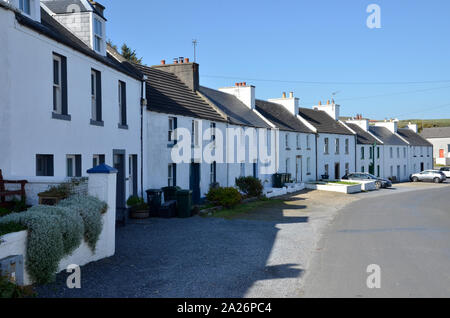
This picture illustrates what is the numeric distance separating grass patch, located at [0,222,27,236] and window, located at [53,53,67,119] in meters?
6.01

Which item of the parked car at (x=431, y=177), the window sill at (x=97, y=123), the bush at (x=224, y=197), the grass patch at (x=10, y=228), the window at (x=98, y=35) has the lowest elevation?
the parked car at (x=431, y=177)

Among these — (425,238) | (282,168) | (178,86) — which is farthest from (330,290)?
(282,168)

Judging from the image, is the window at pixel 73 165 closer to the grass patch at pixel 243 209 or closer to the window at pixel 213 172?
the grass patch at pixel 243 209

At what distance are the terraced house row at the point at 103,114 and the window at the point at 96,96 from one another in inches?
1.4

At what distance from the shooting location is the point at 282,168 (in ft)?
120

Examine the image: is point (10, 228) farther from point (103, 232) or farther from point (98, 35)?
point (98, 35)

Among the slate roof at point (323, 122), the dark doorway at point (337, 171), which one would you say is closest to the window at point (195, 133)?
the slate roof at point (323, 122)

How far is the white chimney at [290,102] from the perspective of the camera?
4425 centimetres

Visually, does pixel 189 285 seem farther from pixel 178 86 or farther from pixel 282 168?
pixel 282 168

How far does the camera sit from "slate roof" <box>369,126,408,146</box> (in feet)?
192

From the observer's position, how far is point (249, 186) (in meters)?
27.4

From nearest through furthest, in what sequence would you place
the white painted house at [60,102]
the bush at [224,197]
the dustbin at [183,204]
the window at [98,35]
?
the white painted house at [60,102]
the window at [98,35]
the dustbin at [183,204]
the bush at [224,197]

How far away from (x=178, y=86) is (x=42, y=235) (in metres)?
19.7

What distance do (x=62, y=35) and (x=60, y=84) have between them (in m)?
1.77
